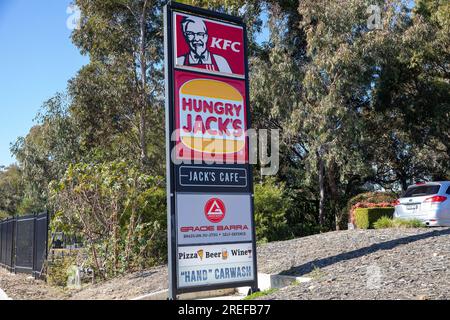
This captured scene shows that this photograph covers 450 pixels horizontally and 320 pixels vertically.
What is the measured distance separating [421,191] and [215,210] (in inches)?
335

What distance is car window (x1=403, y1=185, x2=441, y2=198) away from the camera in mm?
14609

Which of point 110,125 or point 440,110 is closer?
point 440,110

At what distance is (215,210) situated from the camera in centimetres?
852

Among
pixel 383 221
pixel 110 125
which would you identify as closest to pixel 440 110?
pixel 383 221

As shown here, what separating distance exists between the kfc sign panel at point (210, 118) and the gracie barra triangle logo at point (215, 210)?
689 mm

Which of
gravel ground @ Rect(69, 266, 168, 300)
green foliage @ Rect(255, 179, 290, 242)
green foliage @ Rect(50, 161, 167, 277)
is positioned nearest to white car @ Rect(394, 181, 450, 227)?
green foliage @ Rect(255, 179, 290, 242)

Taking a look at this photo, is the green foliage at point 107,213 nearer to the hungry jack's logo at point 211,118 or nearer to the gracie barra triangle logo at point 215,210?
the hungry jack's logo at point 211,118

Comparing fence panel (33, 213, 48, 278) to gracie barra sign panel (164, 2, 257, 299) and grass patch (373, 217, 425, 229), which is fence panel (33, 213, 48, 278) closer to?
gracie barra sign panel (164, 2, 257, 299)

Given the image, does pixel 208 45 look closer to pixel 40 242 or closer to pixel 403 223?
pixel 403 223

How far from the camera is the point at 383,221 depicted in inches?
542

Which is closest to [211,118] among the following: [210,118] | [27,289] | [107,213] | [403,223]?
[210,118]
